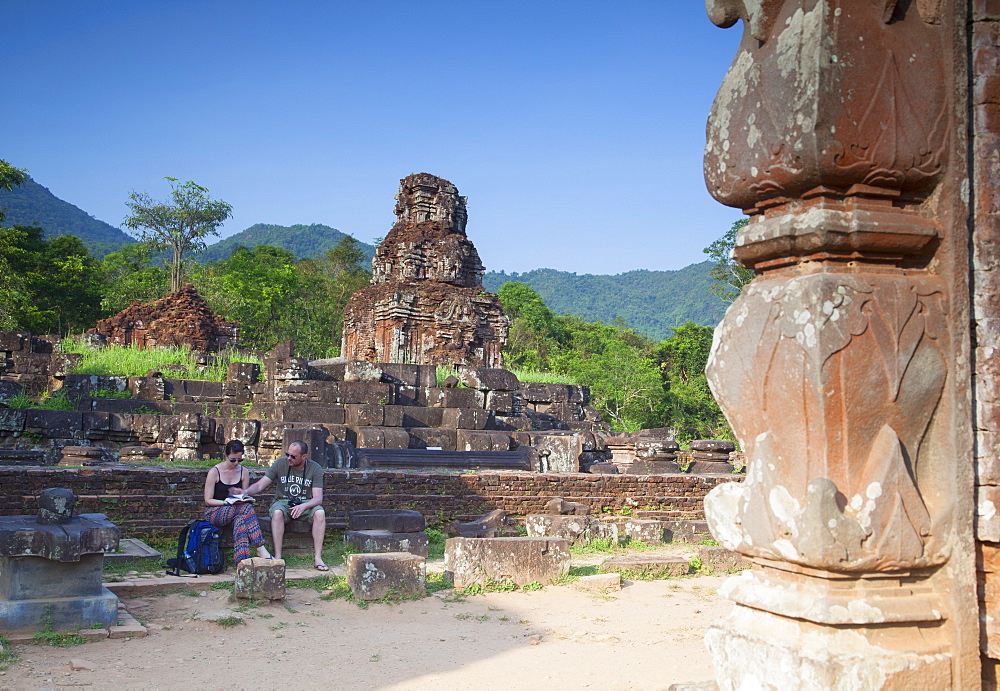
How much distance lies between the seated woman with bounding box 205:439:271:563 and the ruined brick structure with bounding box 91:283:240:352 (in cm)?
1574

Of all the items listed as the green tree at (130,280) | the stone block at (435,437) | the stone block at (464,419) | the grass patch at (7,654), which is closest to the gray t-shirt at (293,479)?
the grass patch at (7,654)

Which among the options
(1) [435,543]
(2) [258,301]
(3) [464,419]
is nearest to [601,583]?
(1) [435,543]

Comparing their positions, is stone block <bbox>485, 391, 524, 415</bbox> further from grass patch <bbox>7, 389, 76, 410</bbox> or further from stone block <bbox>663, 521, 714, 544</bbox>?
grass patch <bbox>7, 389, 76, 410</bbox>

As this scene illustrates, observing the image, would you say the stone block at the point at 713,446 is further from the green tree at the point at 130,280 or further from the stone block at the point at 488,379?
the green tree at the point at 130,280

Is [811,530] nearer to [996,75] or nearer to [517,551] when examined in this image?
[996,75]

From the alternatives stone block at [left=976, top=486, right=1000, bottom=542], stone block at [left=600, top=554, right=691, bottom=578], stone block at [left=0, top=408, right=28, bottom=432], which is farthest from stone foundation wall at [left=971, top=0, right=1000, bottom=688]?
stone block at [left=0, top=408, right=28, bottom=432]

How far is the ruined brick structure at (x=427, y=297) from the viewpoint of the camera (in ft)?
71.7

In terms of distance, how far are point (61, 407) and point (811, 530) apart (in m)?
15.1

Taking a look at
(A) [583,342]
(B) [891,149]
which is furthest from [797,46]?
(A) [583,342]

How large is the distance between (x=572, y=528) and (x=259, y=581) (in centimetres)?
440

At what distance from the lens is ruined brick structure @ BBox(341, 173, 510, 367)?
71.7 ft

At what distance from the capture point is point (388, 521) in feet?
28.9

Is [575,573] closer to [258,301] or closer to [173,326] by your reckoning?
[173,326]

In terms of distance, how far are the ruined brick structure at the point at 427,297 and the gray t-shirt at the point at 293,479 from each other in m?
13.5
